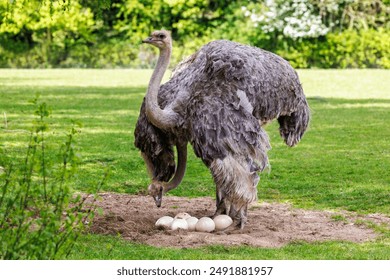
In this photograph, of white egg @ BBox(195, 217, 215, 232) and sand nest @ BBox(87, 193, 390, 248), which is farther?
white egg @ BBox(195, 217, 215, 232)

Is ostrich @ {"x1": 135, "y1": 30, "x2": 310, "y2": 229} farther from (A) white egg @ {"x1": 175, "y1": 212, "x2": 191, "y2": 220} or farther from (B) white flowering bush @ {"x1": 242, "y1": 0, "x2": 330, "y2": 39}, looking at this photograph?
(B) white flowering bush @ {"x1": 242, "y1": 0, "x2": 330, "y2": 39}

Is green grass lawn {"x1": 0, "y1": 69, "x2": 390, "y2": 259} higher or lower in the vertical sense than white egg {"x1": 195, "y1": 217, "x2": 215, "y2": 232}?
lower

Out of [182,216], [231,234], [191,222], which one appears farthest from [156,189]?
[231,234]

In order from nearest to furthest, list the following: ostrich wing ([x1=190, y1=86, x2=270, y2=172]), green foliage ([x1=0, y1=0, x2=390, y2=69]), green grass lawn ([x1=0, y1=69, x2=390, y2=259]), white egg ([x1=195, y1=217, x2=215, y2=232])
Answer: green grass lawn ([x1=0, y1=69, x2=390, y2=259]), ostrich wing ([x1=190, y1=86, x2=270, y2=172]), white egg ([x1=195, y1=217, x2=215, y2=232]), green foliage ([x1=0, y1=0, x2=390, y2=69])

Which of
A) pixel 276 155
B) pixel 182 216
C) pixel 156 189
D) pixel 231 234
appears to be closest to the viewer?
pixel 231 234

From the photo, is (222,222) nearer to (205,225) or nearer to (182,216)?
(205,225)

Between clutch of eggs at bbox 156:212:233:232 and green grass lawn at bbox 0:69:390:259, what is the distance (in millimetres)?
605

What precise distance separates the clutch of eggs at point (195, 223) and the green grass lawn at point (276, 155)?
23.8 inches

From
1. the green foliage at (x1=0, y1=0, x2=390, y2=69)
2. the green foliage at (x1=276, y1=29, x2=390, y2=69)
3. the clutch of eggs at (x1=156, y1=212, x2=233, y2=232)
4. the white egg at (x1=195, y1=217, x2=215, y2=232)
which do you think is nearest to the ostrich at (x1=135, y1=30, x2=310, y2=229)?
the clutch of eggs at (x1=156, y1=212, x2=233, y2=232)

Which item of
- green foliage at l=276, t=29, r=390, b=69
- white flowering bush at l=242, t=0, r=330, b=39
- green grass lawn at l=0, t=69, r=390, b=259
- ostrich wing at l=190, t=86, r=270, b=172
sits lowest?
green foliage at l=276, t=29, r=390, b=69

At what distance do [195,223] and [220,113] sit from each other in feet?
3.39

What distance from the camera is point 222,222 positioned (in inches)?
320

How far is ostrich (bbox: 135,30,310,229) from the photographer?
7695 mm

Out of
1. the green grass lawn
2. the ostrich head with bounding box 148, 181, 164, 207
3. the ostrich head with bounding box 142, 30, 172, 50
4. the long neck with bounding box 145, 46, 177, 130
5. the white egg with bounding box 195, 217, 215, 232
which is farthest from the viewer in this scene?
the ostrich head with bounding box 148, 181, 164, 207
